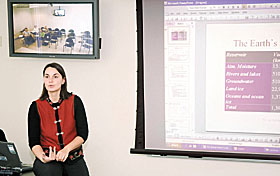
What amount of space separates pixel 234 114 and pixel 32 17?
1.67m

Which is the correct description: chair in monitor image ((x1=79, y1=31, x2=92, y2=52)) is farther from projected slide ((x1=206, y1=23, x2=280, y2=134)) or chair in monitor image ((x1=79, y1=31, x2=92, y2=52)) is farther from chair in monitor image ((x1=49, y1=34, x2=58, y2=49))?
projected slide ((x1=206, y1=23, x2=280, y2=134))

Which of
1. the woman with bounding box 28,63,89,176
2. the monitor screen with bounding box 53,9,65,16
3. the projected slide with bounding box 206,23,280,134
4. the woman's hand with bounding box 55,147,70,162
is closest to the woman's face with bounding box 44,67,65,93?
the woman with bounding box 28,63,89,176

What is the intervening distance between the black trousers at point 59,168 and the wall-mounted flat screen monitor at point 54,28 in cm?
101

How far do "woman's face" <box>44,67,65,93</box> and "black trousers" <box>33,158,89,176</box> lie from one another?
400mm

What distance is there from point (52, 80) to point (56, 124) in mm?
245

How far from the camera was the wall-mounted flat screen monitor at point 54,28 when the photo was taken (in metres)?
3.25

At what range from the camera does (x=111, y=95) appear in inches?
131

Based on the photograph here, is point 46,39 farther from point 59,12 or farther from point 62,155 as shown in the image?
point 62,155

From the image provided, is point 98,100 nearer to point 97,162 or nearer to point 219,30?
point 97,162

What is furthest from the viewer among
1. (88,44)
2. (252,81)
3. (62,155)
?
(88,44)

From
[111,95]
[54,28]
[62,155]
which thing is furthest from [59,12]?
[62,155]

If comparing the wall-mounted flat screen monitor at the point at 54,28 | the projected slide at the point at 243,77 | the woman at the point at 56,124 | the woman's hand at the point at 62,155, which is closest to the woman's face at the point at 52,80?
the woman at the point at 56,124

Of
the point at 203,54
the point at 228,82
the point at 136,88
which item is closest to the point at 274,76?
the point at 228,82

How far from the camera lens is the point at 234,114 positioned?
3113 millimetres
